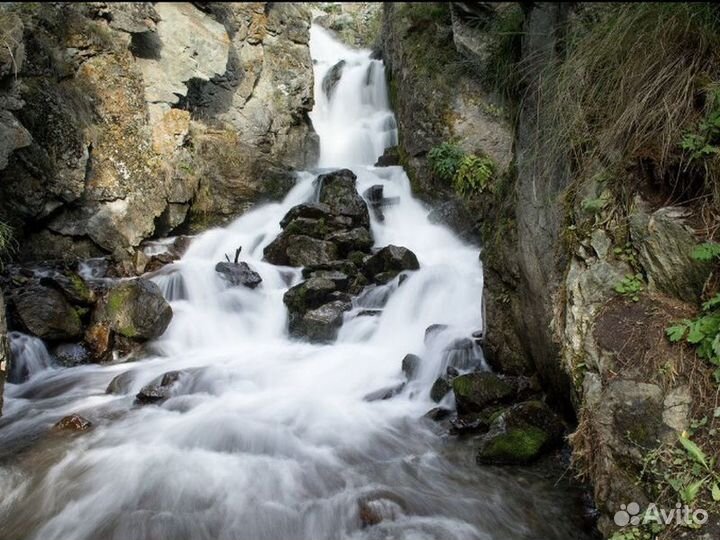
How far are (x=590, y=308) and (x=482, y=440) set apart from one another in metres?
2.33

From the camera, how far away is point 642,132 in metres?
3.51

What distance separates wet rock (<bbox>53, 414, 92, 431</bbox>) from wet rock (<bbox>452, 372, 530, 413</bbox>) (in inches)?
168

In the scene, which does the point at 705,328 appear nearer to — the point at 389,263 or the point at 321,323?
the point at 321,323

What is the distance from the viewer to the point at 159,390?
6.73m

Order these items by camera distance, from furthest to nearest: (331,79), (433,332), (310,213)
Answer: (331,79), (310,213), (433,332)

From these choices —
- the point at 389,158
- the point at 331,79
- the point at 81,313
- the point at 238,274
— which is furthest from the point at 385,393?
the point at 331,79

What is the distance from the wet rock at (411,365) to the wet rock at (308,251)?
13.5 ft

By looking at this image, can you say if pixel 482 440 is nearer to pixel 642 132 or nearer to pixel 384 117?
pixel 642 132

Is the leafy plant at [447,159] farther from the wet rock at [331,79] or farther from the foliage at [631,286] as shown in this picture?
the foliage at [631,286]

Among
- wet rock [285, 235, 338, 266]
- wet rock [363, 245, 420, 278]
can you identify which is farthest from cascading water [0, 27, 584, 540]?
wet rock [285, 235, 338, 266]

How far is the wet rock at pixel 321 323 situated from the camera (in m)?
8.80

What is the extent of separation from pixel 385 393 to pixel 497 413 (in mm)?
1675

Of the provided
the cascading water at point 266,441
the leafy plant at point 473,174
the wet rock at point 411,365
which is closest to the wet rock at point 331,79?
the leafy plant at point 473,174

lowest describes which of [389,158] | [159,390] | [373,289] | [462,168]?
[373,289]
